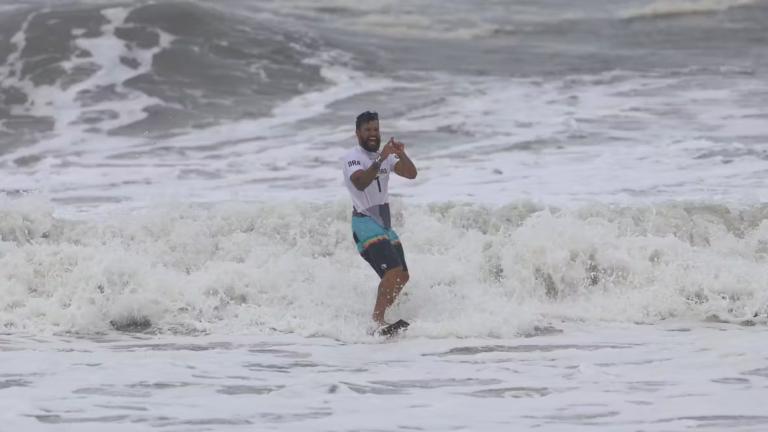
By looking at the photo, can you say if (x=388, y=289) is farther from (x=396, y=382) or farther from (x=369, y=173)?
(x=396, y=382)

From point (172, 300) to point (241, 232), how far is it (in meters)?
1.73

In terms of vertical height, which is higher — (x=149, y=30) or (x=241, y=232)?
(x=149, y=30)

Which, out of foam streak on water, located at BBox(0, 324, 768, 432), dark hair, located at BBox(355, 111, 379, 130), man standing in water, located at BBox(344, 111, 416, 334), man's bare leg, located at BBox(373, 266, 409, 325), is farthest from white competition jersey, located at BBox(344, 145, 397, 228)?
foam streak on water, located at BBox(0, 324, 768, 432)

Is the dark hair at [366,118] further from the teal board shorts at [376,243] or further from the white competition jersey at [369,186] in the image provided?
the teal board shorts at [376,243]

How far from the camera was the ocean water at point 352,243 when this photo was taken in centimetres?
689

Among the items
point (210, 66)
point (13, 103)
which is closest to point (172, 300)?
point (13, 103)

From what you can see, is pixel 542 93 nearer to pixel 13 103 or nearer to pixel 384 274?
pixel 13 103

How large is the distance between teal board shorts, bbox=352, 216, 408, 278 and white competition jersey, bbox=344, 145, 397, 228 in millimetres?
54

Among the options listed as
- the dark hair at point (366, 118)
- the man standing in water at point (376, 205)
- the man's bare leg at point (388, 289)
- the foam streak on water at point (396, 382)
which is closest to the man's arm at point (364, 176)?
the man standing in water at point (376, 205)

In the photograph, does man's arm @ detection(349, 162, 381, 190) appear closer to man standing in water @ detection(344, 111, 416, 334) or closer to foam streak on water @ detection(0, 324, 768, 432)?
man standing in water @ detection(344, 111, 416, 334)

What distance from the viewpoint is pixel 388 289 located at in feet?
26.7

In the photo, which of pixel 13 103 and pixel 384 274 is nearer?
pixel 384 274

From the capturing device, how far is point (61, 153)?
52.5ft

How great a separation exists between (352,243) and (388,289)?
2.85 meters
